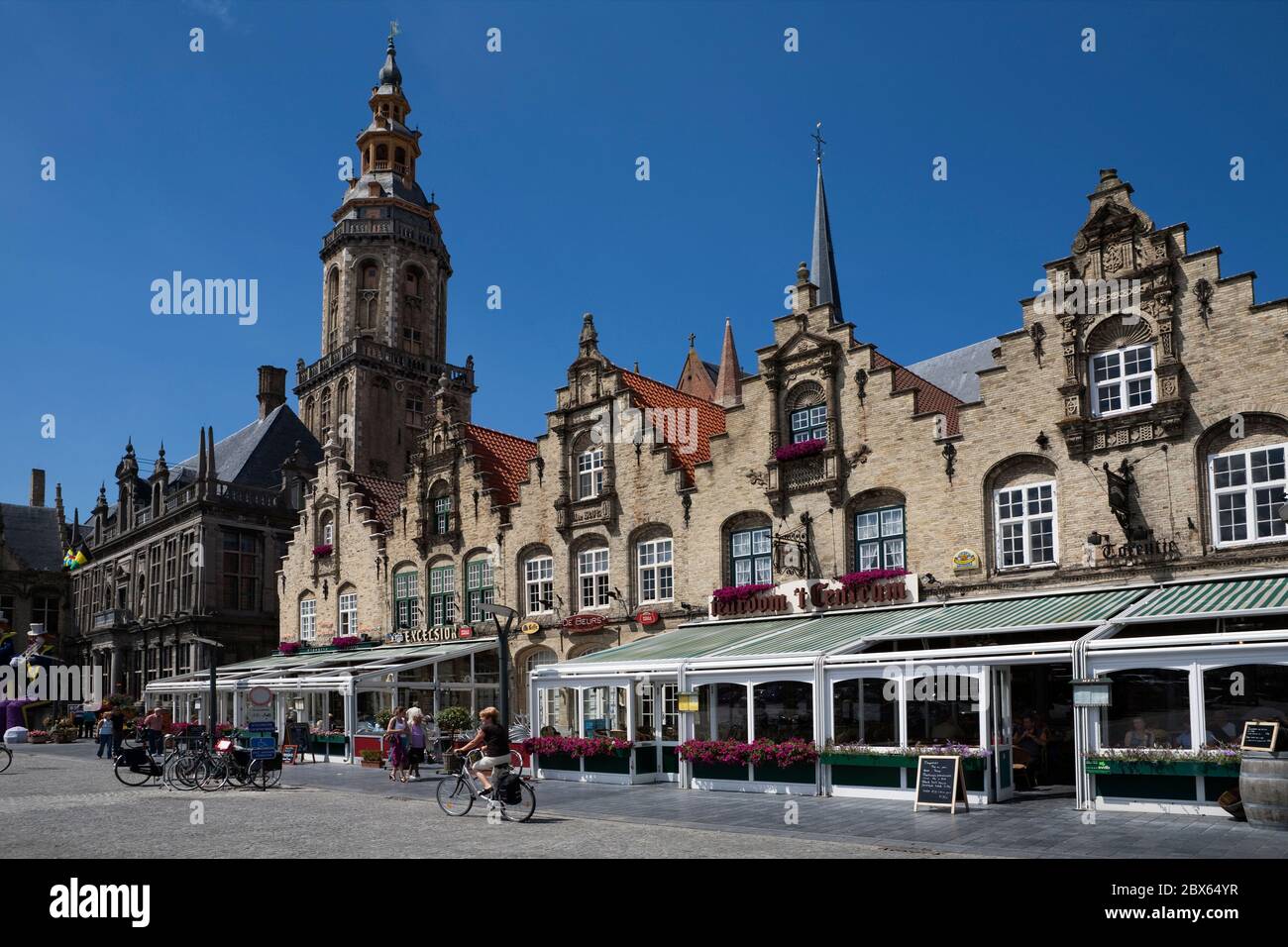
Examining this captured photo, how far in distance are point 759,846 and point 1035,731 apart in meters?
9.72

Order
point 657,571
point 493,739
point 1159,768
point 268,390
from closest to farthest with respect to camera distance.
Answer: point 1159,768
point 493,739
point 657,571
point 268,390

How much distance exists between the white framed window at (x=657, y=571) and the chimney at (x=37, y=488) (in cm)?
6800

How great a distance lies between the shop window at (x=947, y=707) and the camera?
20.5 meters

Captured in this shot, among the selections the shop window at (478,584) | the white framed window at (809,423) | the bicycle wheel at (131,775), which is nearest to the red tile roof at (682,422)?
the white framed window at (809,423)

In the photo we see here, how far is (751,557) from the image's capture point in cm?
2722

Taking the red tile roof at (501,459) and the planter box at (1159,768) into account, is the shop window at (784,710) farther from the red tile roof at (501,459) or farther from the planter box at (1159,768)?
the red tile roof at (501,459)

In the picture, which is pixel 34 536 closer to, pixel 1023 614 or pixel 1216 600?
pixel 1023 614

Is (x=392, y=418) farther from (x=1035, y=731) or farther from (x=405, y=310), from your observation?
(x=1035, y=731)

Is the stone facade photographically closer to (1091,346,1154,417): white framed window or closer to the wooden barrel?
(1091,346,1154,417): white framed window

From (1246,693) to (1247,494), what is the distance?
3457 millimetres

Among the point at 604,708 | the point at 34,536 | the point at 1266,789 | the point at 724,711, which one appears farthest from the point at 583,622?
the point at 34,536

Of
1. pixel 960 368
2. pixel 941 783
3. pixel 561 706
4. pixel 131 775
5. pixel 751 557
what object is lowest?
pixel 131 775

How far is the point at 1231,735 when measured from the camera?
17359 millimetres
